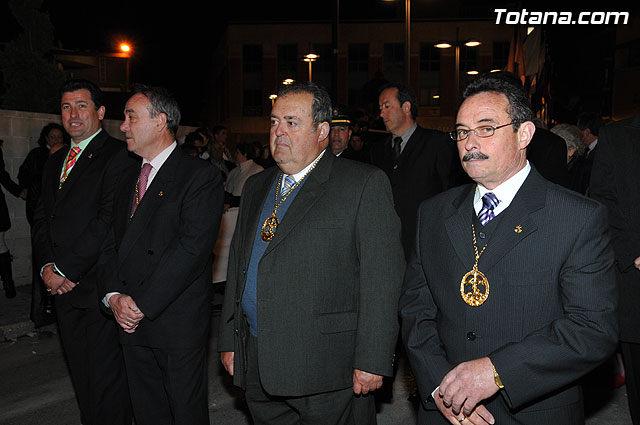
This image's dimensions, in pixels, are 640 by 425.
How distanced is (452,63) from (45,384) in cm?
3855

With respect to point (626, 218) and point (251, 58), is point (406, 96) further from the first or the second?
point (251, 58)

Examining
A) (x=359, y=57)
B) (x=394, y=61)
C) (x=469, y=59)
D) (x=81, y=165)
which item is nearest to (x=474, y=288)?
(x=81, y=165)

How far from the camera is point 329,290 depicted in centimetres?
299

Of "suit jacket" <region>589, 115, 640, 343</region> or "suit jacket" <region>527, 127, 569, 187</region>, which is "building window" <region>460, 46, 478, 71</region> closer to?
"suit jacket" <region>527, 127, 569, 187</region>

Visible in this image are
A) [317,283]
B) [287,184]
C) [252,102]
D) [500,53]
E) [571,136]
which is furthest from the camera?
[252,102]

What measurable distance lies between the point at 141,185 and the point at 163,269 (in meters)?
0.64

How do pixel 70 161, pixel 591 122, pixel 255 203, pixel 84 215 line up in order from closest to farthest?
pixel 255 203, pixel 84 215, pixel 70 161, pixel 591 122

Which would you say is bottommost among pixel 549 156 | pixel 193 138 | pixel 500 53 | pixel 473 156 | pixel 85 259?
pixel 85 259

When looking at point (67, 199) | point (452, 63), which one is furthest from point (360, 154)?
point (452, 63)

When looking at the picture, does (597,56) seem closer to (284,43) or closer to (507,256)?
(284,43)

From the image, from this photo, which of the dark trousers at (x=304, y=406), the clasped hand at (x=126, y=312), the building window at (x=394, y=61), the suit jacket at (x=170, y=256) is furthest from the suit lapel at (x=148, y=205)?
the building window at (x=394, y=61)

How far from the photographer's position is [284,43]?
42.0m

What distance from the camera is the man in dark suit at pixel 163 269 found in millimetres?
3691

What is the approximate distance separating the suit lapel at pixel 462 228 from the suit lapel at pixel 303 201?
0.72 metres
